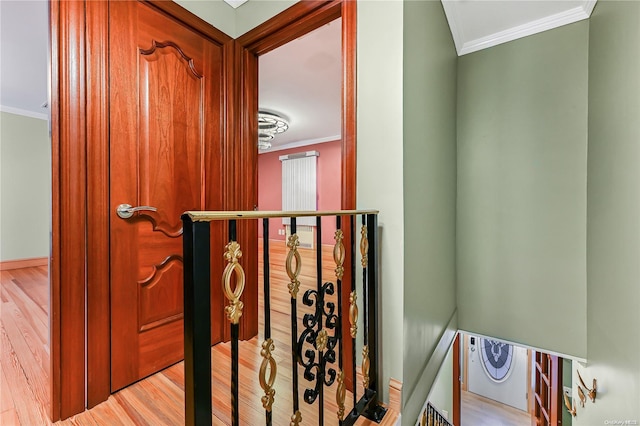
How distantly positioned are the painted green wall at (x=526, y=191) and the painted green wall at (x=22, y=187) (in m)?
5.46

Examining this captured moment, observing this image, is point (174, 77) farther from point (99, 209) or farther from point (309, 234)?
point (309, 234)

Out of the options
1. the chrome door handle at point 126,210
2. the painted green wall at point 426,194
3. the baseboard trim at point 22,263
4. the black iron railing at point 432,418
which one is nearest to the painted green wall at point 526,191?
the painted green wall at point 426,194

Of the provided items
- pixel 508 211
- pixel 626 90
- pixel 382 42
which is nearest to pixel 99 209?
pixel 382 42

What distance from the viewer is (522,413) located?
18.7 ft

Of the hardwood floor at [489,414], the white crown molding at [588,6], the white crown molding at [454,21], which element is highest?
the white crown molding at [454,21]

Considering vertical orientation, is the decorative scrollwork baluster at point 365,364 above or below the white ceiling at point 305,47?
below

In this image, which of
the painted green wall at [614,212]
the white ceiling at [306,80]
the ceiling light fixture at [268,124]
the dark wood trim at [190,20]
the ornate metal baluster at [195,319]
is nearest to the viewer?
the ornate metal baluster at [195,319]

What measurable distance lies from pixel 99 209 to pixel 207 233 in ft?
3.32

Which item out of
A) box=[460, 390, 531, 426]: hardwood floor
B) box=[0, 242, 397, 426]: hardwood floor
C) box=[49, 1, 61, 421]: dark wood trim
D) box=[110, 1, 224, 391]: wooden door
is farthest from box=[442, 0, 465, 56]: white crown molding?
box=[460, 390, 531, 426]: hardwood floor

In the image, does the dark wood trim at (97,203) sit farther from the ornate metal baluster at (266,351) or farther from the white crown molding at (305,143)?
the white crown molding at (305,143)

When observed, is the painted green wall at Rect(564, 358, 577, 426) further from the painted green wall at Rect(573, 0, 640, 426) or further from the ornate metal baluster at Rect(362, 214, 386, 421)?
the ornate metal baluster at Rect(362, 214, 386, 421)

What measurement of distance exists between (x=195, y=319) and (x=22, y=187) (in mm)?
5414

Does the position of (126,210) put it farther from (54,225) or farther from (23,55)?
(23,55)

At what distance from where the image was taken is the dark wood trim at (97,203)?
119cm
